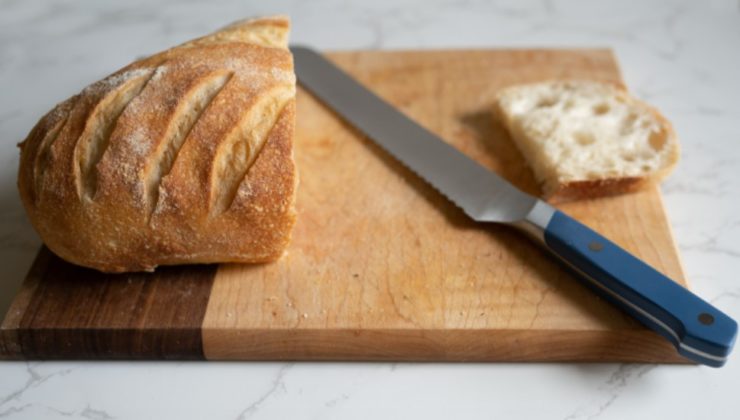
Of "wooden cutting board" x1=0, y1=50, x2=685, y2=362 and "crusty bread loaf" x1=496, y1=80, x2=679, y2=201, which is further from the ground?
"crusty bread loaf" x1=496, y1=80, x2=679, y2=201

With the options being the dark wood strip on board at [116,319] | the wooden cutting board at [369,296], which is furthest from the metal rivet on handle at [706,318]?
the dark wood strip on board at [116,319]

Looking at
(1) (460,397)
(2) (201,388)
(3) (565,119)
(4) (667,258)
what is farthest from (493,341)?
(3) (565,119)

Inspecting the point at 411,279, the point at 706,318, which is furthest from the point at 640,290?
the point at 411,279

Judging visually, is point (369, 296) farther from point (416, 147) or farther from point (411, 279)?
point (416, 147)

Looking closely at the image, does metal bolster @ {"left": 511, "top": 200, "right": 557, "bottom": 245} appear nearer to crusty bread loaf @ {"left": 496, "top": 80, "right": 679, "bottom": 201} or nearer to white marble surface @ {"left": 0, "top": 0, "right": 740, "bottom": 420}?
crusty bread loaf @ {"left": 496, "top": 80, "right": 679, "bottom": 201}

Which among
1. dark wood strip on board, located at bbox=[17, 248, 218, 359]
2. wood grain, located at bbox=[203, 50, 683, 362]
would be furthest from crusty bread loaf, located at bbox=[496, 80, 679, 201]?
dark wood strip on board, located at bbox=[17, 248, 218, 359]
